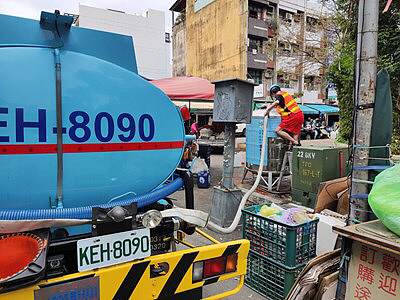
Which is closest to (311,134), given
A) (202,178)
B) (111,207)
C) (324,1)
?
(324,1)

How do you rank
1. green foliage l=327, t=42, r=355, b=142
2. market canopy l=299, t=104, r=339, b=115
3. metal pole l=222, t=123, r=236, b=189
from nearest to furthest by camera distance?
1. metal pole l=222, t=123, r=236, b=189
2. green foliage l=327, t=42, r=355, b=142
3. market canopy l=299, t=104, r=339, b=115

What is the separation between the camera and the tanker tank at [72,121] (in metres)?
1.51

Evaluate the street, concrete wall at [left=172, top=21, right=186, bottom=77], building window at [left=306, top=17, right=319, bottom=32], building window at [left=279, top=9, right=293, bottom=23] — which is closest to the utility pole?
the street

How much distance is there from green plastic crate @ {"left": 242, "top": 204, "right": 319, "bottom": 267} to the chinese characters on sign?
0.52 metres

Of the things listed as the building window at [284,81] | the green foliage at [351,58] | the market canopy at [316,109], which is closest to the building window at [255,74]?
the building window at [284,81]

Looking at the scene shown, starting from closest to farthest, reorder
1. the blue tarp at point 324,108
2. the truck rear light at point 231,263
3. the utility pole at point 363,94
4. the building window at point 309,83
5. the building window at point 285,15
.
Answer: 1. the truck rear light at point 231,263
2. the utility pole at point 363,94
3. the blue tarp at point 324,108
4. the building window at point 285,15
5. the building window at point 309,83

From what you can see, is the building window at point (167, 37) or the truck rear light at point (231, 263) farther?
the building window at point (167, 37)

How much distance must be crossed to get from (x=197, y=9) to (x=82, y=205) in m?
32.8

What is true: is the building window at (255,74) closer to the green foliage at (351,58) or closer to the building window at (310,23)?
the building window at (310,23)

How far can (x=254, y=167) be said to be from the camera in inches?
219

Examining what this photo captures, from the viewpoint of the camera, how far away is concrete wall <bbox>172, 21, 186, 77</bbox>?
34844 mm

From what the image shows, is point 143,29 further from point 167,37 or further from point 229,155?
point 229,155

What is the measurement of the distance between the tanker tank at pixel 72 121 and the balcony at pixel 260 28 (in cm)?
2697

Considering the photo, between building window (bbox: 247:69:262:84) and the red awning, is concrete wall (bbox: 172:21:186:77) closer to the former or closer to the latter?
building window (bbox: 247:69:262:84)
